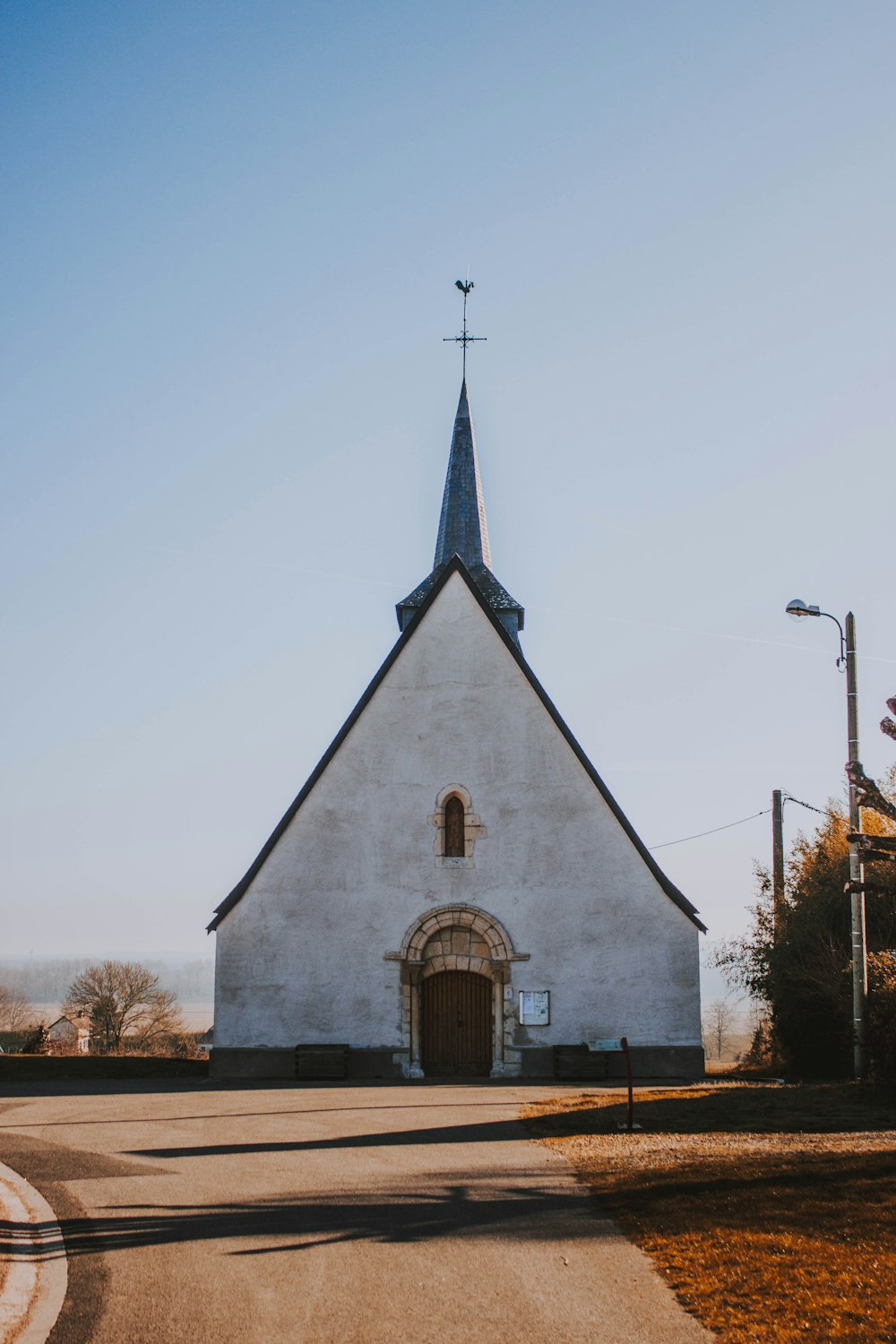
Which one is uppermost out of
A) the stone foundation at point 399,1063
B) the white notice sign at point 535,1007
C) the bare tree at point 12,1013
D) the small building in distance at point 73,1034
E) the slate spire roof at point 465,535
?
the slate spire roof at point 465,535

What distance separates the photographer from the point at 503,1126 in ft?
41.3

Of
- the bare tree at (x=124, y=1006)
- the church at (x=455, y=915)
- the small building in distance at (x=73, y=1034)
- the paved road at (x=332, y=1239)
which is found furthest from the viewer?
the bare tree at (x=124, y=1006)

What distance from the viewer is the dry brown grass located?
20.2ft

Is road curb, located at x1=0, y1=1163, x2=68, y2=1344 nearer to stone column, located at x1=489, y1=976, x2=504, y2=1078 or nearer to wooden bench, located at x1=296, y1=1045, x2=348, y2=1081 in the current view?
wooden bench, located at x1=296, y1=1045, x2=348, y2=1081

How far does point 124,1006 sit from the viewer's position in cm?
4881

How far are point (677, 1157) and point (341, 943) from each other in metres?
10.8

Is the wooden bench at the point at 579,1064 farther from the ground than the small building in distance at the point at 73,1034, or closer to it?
farther from the ground

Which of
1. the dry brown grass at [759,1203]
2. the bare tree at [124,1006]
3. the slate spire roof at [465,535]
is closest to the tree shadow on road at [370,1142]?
the dry brown grass at [759,1203]

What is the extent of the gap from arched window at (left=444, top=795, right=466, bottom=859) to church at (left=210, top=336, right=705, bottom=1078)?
36 millimetres

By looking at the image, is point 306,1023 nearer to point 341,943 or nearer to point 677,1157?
point 341,943

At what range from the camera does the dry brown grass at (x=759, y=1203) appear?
20.2ft

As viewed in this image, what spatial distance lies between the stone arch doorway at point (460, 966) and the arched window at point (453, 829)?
3.09 ft

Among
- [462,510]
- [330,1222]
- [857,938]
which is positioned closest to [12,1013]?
[462,510]

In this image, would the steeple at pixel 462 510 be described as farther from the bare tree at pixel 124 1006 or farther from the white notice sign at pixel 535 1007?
the bare tree at pixel 124 1006
